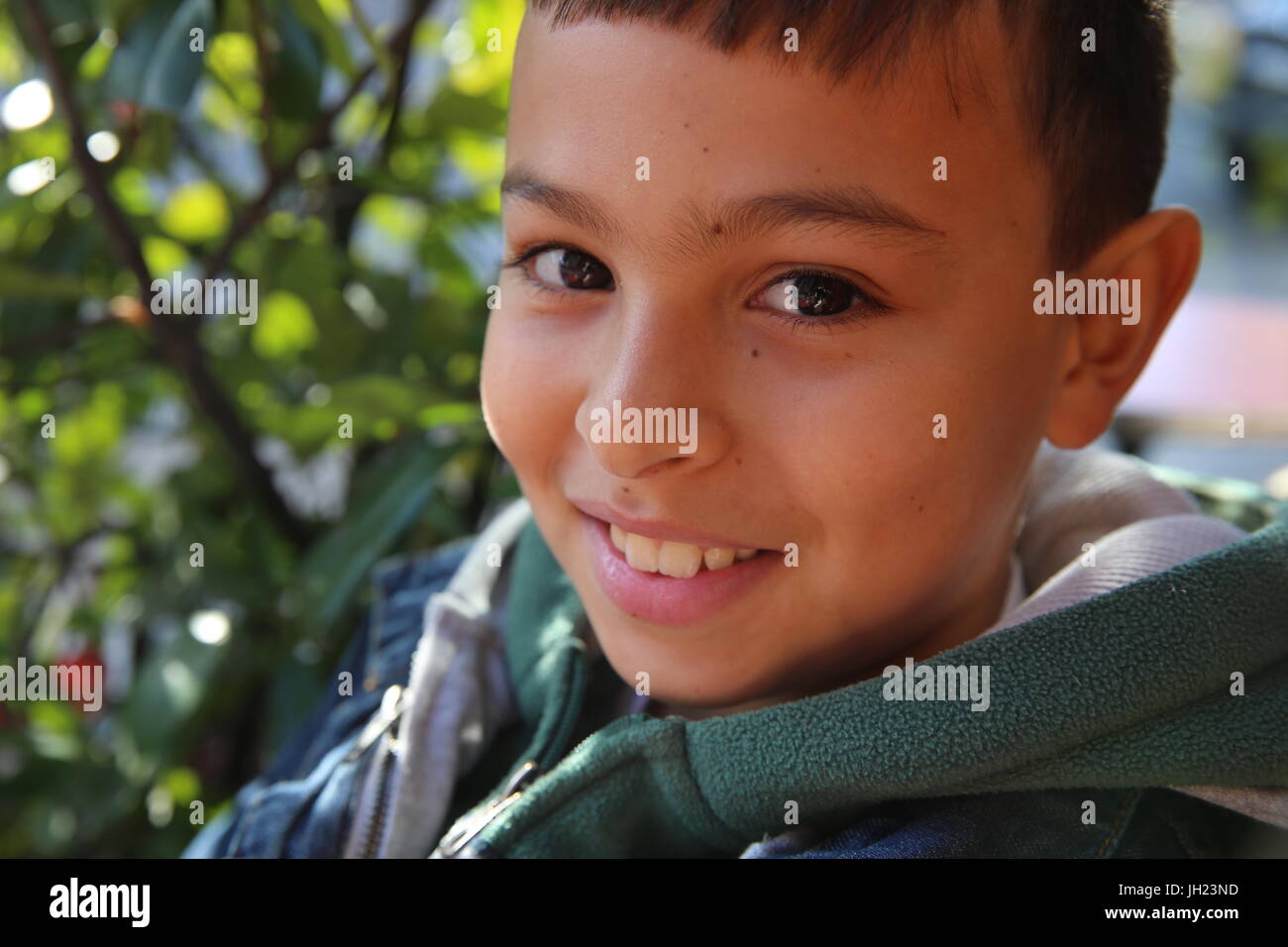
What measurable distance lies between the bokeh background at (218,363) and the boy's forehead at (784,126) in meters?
0.31

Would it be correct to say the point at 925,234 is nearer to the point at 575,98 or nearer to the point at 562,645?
the point at 575,98

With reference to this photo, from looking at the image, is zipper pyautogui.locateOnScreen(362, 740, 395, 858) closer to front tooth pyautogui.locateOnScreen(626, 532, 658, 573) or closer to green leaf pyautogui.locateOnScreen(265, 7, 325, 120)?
Result: front tooth pyautogui.locateOnScreen(626, 532, 658, 573)

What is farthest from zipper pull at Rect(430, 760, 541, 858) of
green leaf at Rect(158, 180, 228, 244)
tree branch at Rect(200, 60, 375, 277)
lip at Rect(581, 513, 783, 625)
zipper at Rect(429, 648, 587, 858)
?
green leaf at Rect(158, 180, 228, 244)

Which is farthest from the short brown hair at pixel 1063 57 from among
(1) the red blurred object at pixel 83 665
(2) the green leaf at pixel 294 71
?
(1) the red blurred object at pixel 83 665

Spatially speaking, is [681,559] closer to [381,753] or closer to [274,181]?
[381,753]

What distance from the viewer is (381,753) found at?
0.73m

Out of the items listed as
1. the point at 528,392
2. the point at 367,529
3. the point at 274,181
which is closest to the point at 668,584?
the point at 528,392

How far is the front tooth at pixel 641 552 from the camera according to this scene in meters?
0.61

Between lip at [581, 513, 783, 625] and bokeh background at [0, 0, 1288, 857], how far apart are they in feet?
0.92

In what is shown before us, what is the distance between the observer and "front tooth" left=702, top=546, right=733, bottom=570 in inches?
23.5

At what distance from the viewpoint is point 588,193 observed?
0.57 m

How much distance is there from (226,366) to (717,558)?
63cm

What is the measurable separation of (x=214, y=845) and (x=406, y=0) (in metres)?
0.67

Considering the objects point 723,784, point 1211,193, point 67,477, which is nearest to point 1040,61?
point 723,784
